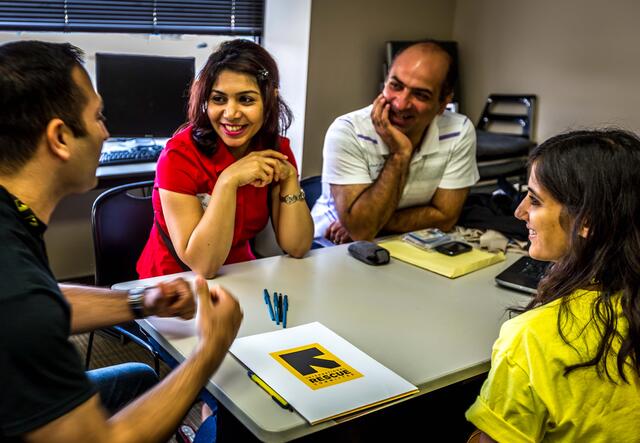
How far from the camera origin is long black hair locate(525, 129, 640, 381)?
44.0 inches

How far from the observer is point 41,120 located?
1002 millimetres

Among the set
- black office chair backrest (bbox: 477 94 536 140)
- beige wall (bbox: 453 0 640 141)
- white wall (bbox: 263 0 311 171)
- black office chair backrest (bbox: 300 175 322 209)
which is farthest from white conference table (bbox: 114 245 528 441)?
black office chair backrest (bbox: 477 94 536 140)

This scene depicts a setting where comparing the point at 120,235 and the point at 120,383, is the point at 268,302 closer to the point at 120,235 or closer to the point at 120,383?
the point at 120,383

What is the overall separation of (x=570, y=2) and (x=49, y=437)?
3.83 metres

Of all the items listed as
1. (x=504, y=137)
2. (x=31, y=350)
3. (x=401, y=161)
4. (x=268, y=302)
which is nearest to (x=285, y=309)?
(x=268, y=302)

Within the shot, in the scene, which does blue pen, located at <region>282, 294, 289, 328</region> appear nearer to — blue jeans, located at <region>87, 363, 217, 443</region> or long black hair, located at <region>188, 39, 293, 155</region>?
blue jeans, located at <region>87, 363, 217, 443</region>

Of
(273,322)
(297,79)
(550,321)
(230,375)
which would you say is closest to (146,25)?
(297,79)

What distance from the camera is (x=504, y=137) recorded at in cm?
399

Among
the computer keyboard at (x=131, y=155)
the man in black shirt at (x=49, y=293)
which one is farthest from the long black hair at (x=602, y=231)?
the computer keyboard at (x=131, y=155)

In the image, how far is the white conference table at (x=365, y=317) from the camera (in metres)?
1.18

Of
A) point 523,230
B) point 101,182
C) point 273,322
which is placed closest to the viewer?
point 273,322

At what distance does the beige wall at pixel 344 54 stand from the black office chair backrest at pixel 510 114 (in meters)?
0.71

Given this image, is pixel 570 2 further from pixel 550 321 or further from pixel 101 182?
pixel 550 321

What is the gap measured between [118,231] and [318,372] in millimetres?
1025
